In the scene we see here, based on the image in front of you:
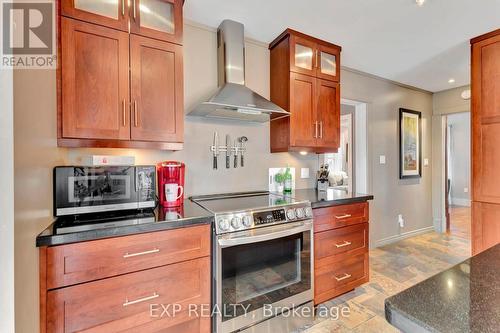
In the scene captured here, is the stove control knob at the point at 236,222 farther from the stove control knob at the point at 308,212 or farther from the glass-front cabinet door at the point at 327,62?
the glass-front cabinet door at the point at 327,62

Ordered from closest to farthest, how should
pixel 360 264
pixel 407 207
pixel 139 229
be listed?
pixel 139 229, pixel 360 264, pixel 407 207

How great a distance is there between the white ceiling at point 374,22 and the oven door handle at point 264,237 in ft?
5.60

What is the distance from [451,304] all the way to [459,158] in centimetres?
755

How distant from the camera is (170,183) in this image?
5.80 ft

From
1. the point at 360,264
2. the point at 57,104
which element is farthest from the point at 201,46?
the point at 360,264

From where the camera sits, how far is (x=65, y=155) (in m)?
1.60

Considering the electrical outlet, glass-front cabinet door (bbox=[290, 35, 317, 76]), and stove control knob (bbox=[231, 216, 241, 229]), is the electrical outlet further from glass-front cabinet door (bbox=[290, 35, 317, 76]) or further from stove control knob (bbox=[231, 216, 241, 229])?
stove control knob (bbox=[231, 216, 241, 229])

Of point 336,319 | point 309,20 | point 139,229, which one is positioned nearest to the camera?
point 139,229

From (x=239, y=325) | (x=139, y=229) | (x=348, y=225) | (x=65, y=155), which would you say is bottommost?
(x=239, y=325)

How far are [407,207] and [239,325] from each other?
11.2 feet

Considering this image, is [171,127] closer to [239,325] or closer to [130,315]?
[130,315]

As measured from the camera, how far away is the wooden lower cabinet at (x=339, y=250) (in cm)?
191

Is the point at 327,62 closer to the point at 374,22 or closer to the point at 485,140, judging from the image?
the point at 374,22

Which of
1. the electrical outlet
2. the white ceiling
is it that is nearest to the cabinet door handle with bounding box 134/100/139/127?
the white ceiling
